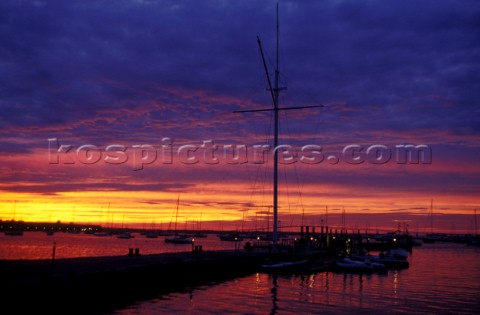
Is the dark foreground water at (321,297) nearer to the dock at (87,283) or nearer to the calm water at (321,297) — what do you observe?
the calm water at (321,297)

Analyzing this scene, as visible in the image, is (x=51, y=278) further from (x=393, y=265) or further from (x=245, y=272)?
(x=393, y=265)

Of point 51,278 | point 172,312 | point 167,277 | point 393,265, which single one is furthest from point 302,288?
point 393,265

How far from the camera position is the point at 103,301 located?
31.7 metres

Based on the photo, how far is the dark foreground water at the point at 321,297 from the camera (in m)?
32.4

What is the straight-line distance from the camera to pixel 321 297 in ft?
129

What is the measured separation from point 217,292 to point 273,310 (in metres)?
8.58

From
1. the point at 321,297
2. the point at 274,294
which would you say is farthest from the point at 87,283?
the point at 321,297

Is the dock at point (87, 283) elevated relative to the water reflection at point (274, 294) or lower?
elevated

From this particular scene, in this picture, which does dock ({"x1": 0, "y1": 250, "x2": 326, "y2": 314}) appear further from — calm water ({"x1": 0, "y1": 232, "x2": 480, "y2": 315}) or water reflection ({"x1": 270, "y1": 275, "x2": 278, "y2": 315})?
water reflection ({"x1": 270, "y1": 275, "x2": 278, "y2": 315})

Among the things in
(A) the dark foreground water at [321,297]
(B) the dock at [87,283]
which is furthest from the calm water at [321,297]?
(B) the dock at [87,283]

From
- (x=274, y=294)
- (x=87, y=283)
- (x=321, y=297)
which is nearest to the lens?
(x=87, y=283)

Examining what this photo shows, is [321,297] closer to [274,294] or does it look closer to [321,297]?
[321,297]

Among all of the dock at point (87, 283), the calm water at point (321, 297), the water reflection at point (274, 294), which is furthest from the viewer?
the calm water at point (321, 297)

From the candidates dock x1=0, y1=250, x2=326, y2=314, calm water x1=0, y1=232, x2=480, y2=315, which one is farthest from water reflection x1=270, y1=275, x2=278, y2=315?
dock x1=0, y1=250, x2=326, y2=314
